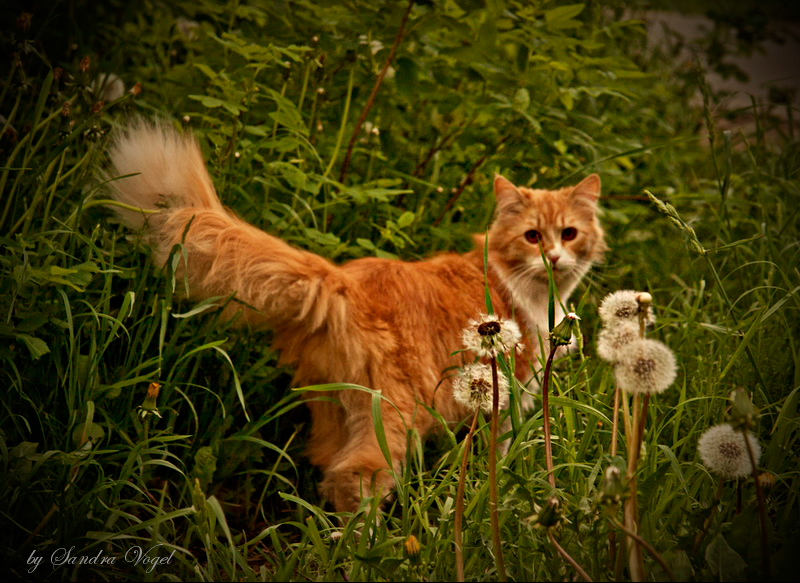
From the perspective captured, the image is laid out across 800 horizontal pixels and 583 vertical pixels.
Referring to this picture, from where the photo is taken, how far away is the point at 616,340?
4.93 ft

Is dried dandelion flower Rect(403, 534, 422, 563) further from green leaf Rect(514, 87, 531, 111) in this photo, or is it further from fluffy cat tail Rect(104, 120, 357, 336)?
green leaf Rect(514, 87, 531, 111)

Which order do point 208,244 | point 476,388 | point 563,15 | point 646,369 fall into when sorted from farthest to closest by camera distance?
1. point 563,15
2. point 208,244
3. point 476,388
4. point 646,369

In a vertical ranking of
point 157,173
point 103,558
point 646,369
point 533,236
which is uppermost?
point 533,236

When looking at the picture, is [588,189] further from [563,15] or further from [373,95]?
[373,95]

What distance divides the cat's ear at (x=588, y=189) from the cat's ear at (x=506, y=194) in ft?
0.88

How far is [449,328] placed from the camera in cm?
287

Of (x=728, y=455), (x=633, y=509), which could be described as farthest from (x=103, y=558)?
(x=728, y=455)

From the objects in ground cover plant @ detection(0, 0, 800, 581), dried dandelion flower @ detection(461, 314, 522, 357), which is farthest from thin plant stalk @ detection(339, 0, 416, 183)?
dried dandelion flower @ detection(461, 314, 522, 357)

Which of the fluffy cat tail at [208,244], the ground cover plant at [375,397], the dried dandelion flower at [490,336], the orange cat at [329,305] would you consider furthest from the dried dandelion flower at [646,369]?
the fluffy cat tail at [208,244]

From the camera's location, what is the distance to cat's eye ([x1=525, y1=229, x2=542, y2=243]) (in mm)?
3246

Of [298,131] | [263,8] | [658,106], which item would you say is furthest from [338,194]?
[658,106]

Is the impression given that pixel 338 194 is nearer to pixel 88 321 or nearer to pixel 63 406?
pixel 88 321

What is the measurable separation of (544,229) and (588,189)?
0.29 metres

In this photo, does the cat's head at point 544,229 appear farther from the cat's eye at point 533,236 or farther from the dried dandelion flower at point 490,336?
the dried dandelion flower at point 490,336
